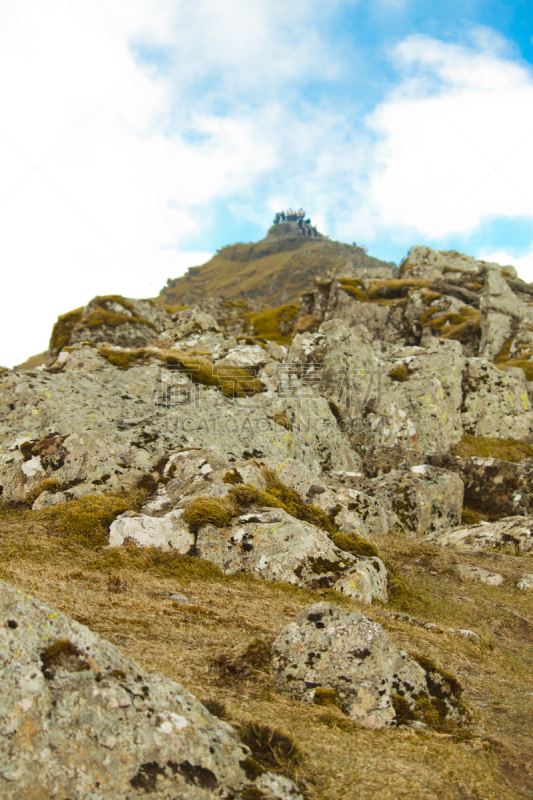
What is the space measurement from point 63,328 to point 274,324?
47.5 m

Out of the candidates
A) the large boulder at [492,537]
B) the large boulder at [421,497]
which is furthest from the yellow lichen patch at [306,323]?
the large boulder at [492,537]

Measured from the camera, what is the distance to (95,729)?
5113 millimetres

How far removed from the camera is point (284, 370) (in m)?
35.2

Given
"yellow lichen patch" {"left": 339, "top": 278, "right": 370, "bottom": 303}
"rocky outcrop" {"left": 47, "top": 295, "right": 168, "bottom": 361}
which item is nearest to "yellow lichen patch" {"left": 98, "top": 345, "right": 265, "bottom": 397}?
"rocky outcrop" {"left": 47, "top": 295, "right": 168, "bottom": 361}

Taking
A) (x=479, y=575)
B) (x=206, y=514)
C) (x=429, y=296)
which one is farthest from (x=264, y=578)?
(x=429, y=296)

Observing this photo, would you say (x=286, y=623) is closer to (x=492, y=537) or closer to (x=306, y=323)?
(x=492, y=537)

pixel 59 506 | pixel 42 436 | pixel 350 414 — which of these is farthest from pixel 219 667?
pixel 350 414

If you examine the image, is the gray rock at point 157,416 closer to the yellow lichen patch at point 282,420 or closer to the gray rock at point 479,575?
the yellow lichen patch at point 282,420

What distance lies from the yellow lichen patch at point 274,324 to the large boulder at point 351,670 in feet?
266

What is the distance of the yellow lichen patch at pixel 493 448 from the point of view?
33.7m

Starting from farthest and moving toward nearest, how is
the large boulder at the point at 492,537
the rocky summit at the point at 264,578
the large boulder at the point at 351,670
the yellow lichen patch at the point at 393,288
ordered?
the yellow lichen patch at the point at 393,288
the large boulder at the point at 492,537
the large boulder at the point at 351,670
the rocky summit at the point at 264,578

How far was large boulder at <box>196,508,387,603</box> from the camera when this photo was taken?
1381 cm

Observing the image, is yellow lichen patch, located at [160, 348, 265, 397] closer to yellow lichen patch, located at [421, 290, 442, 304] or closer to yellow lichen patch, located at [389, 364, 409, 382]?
yellow lichen patch, located at [389, 364, 409, 382]

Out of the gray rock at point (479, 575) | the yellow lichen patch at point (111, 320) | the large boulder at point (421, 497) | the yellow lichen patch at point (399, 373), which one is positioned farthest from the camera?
the yellow lichen patch at point (111, 320)
